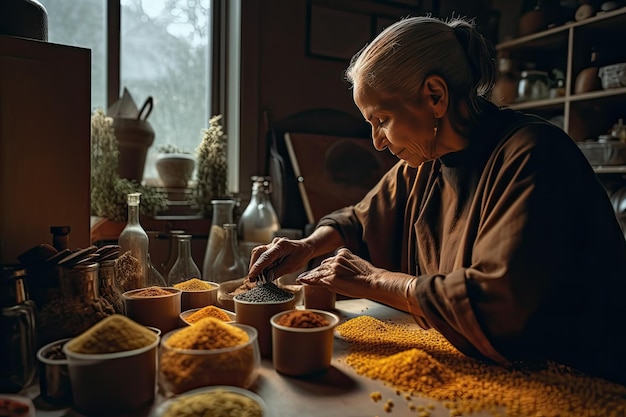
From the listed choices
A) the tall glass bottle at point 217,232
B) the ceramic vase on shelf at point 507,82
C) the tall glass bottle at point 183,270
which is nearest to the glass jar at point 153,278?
the tall glass bottle at point 183,270

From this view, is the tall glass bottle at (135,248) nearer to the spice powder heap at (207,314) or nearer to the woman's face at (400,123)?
the spice powder heap at (207,314)

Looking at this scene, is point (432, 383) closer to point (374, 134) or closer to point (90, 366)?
point (90, 366)

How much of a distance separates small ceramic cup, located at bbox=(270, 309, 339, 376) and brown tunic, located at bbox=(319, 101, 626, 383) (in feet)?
0.61

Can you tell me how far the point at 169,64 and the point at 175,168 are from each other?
2.17 ft

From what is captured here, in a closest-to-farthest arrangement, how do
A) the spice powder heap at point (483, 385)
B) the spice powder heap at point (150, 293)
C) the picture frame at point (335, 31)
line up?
the spice powder heap at point (483, 385), the spice powder heap at point (150, 293), the picture frame at point (335, 31)

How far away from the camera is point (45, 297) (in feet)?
2.57

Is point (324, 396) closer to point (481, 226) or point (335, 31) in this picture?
point (481, 226)

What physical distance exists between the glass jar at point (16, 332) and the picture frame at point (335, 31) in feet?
7.78

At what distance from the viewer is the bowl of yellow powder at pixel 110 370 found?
0.65 metres

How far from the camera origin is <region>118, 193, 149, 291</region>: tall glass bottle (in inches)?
41.8

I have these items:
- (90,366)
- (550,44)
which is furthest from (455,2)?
(90,366)

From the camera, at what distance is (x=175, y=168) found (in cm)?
238

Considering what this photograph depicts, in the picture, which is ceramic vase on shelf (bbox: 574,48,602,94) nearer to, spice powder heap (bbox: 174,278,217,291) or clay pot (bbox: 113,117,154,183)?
clay pot (bbox: 113,117,154,183)

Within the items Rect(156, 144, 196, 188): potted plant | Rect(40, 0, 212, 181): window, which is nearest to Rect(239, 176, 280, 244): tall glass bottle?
Rect(156, 144, 196, 188): potted plant
